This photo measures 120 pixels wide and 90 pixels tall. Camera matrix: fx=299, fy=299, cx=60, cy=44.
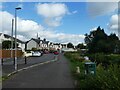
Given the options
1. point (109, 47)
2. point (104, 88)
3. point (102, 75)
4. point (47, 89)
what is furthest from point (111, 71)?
point (109, 47)

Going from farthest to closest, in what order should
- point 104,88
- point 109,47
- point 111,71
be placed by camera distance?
point 109,47 → point 111,71 → point 104,88

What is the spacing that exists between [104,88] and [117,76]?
0.72 metres

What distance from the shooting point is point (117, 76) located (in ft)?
35.4

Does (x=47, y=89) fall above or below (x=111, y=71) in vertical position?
below

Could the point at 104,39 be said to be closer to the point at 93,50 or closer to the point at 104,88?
the point at 93,50

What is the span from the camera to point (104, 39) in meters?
91.9

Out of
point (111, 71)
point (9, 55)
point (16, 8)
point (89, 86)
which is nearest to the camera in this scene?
point (111, 71)

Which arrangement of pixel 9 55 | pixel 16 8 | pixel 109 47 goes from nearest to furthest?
pixel 16 8 → pixel 9 55 → pixel 109 47

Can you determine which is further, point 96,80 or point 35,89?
point 35,89

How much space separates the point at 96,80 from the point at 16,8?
64.0 feet

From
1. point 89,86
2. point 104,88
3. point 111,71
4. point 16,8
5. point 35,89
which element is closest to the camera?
point 104,88

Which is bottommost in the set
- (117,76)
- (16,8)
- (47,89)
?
(47,89)

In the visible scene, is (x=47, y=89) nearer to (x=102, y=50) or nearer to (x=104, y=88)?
(x=104, y=88)

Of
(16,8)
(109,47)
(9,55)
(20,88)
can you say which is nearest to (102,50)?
(109,47)
